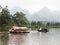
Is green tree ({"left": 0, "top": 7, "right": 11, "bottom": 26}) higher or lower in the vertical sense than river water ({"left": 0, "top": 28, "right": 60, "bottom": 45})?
higher

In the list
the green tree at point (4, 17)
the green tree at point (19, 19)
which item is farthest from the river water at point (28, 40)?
the green tree at point (19, 19)

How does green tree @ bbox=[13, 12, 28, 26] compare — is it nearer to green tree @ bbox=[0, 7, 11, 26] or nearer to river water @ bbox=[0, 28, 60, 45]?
green tree @ bbox=[0, 7, 11, 26]

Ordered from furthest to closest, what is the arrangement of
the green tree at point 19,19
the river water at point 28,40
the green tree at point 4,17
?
the green tree at point 19,19, the green tree at point 4,17, the river water at point 28,40

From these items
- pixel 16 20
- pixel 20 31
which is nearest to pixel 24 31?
pixel 20 31

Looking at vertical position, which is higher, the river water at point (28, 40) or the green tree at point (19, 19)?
the green tree at point (19, 19)

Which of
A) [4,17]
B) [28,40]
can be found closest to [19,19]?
[4,17]

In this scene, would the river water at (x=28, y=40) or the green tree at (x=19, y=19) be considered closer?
the river water at (x=28, y=40)

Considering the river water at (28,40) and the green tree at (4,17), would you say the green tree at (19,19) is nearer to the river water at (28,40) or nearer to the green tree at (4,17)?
the green tree at (4,17)

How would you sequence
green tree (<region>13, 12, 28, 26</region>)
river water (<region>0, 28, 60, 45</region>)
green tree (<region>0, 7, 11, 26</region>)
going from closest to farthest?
river water (<region>0, 28, 60, 45</region>) → green tree (<region>0, 7, 11, 26</region>) → green tree (<region>13, 12, 28, 26</region>)

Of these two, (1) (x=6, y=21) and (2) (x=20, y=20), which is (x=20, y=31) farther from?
(2) (x=20, y=20)

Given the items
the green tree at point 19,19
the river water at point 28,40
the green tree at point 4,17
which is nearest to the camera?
the river water at point 28,40

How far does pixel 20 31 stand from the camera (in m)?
54.6

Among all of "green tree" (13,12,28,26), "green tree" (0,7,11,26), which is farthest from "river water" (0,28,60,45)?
"green tree" (13,12,28,26)

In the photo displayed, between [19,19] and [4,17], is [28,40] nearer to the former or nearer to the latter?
[4,17]
